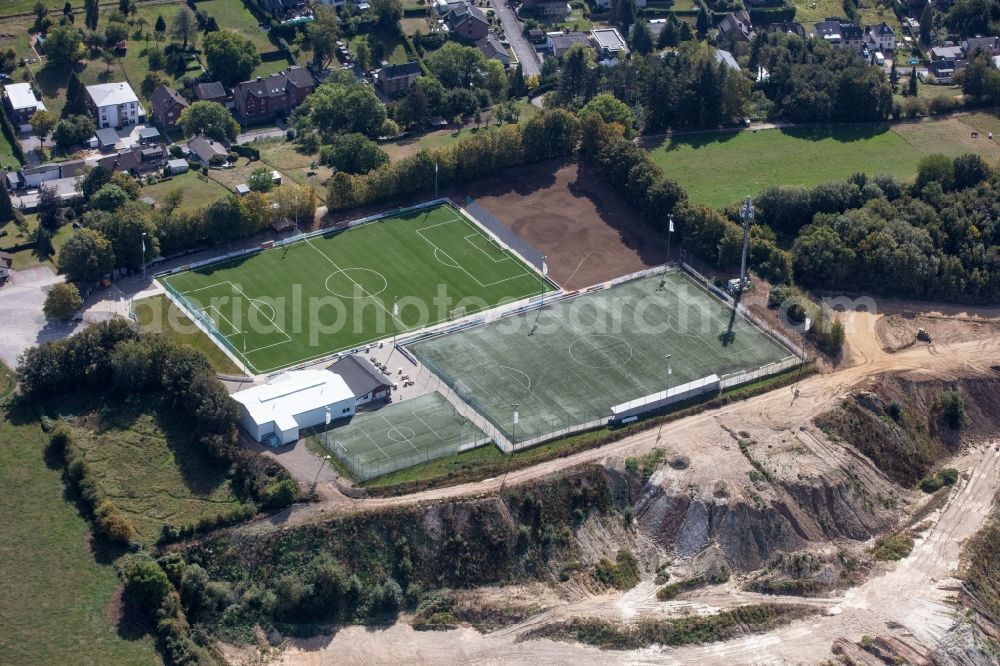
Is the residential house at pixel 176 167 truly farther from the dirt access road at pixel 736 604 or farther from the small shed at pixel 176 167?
the dirt access road at pixel 736 604

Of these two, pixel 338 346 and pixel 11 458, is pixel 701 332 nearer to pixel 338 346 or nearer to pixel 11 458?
pixel 338 346

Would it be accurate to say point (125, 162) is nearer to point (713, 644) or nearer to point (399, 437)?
point (399, 437)

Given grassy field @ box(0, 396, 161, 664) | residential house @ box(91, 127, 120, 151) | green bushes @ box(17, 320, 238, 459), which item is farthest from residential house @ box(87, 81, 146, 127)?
grassy field @ box(0, 396, 161, 664)

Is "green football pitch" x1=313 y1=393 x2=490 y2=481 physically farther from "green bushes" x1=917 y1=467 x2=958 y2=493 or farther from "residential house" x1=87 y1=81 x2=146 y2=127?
"residential house" x1=87 y1=81 x2=146 y2=127

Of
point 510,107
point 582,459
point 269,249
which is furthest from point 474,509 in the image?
Result: point 510,107

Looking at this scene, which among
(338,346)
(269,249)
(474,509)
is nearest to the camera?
(474,509)

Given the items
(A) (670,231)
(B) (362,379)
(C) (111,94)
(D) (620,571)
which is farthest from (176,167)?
(D) (620,571)

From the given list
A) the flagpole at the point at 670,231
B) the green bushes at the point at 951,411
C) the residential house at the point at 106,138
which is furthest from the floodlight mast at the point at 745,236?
the residential house at the point at 106,138
